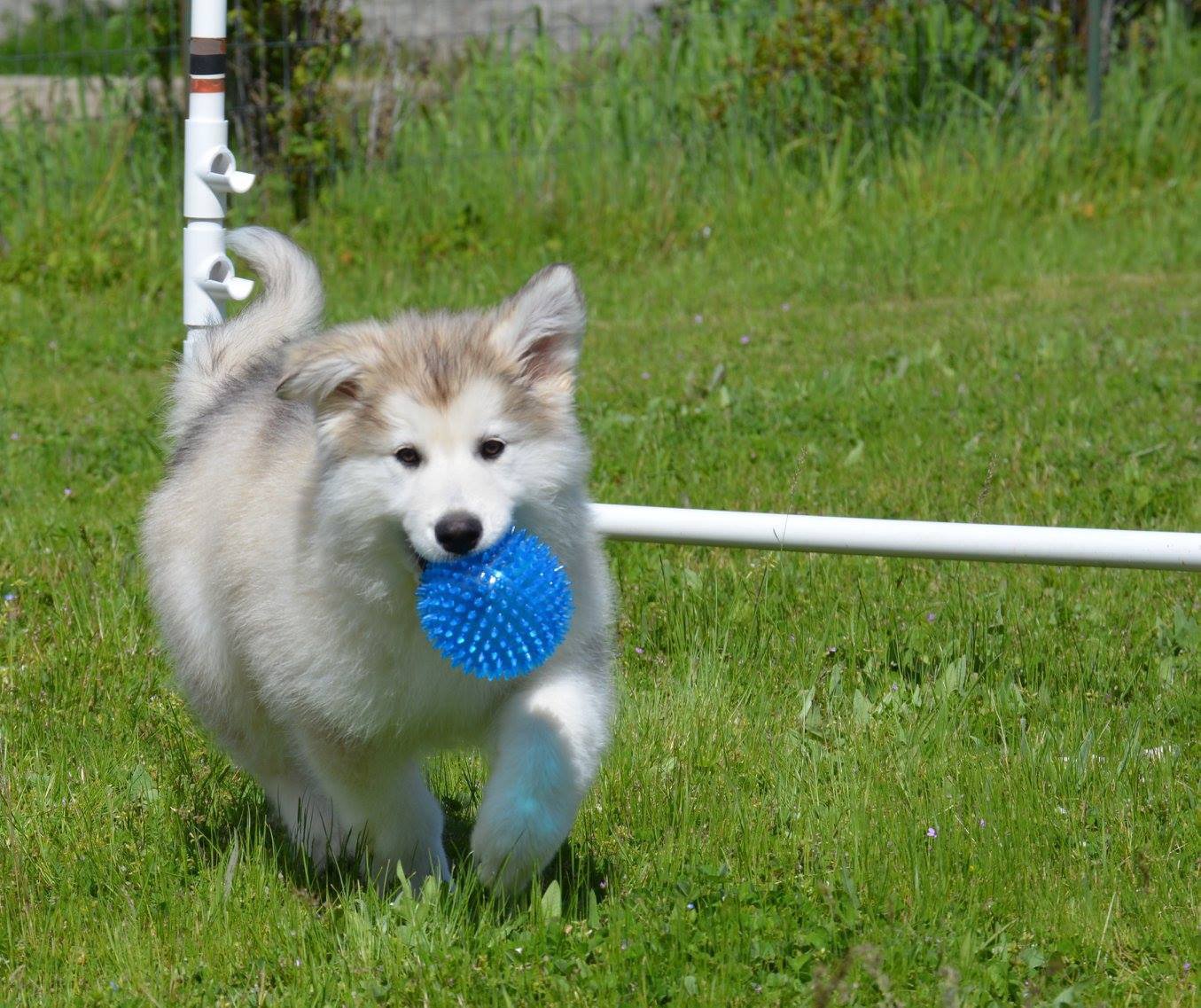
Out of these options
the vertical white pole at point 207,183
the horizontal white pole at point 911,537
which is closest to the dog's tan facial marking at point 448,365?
the horizontal white pole at point 911,537

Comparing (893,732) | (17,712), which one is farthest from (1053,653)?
(17,712)

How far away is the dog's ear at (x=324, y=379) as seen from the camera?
112 inches

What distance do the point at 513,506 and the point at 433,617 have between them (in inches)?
9.8

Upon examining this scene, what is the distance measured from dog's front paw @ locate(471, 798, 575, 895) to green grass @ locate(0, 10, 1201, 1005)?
0.20 feet

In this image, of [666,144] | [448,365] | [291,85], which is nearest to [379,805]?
[448,365]

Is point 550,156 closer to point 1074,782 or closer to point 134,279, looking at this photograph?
point 134,279

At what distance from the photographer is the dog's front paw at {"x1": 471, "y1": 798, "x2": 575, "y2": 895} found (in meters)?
2.71

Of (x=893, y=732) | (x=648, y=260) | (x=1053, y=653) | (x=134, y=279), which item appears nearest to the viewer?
(x=893, y=732)

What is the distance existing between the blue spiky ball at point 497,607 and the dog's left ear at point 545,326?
0.41 metres

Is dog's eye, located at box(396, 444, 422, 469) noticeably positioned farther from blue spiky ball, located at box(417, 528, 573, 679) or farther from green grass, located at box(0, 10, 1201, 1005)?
green grass, located at box(0, 10, 1201, 1005)

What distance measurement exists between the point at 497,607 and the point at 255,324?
59.5 inches

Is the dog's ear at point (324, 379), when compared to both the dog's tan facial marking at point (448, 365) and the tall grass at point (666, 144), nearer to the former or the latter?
the dog's tan facial marking at point (448, 365)

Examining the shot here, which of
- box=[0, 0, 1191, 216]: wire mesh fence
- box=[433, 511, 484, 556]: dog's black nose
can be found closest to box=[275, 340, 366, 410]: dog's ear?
box=[433, 511, 484, 556]: dog's black nose

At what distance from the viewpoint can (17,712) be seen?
378cm
